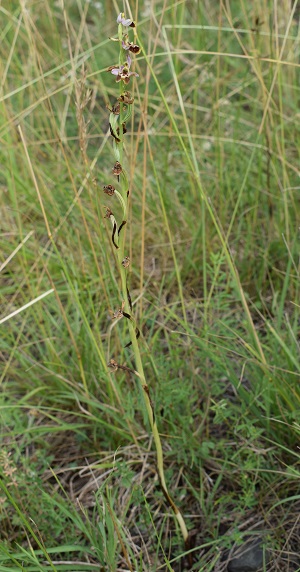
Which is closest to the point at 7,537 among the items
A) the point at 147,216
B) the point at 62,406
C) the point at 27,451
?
the point at 27,451

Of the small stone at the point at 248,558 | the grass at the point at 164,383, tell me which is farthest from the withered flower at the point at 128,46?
the small stone at the point at 248,558

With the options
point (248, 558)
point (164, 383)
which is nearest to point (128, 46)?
point (164, 383)

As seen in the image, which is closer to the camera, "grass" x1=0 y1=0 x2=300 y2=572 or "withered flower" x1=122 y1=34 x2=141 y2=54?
"withered flower" x1=122 y1=34 x2=141 y2=54

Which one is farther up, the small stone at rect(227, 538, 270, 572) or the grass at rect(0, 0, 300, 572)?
the grass at rect(0, 0, 300, 572)

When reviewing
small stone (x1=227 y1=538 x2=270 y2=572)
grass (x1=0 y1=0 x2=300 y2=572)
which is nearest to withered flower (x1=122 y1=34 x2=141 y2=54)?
grass (x1=0 y1=0 x2=300 y2=572)

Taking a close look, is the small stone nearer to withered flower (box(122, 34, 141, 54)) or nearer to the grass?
the grass

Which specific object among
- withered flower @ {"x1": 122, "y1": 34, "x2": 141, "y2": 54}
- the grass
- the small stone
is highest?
withered flower @ {"x1": 122, "y1": 34, "x2": 141, "y2": 54}

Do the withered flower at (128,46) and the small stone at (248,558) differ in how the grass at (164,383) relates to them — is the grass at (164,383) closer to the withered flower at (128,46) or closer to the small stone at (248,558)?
the small stone at (248,558)

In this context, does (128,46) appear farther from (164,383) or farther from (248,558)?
(248,558)

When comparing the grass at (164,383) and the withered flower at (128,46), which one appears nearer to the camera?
the withered flower at (128,46)
